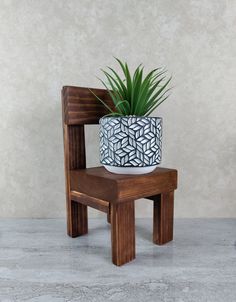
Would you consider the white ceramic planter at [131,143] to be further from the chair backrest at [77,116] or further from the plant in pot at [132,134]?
the chair backrest at [77,116]

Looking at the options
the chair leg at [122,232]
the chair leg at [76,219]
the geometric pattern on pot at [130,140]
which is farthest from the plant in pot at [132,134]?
the chair leg at [76,219]

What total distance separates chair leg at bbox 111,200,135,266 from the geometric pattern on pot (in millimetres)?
118

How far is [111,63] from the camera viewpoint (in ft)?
3.23

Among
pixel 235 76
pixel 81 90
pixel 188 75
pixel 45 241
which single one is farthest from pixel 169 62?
pixel 45 241

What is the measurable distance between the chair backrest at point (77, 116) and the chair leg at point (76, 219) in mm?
102

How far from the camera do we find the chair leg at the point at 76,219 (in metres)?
0.84

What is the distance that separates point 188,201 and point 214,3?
0.78 meters

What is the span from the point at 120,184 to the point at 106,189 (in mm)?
52

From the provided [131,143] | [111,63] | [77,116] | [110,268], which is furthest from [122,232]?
[111,63]

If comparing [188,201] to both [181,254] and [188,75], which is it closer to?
[181,254]

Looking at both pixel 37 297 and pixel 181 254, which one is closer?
pixel 37 297

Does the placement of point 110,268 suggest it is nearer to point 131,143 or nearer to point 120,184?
point 120,184

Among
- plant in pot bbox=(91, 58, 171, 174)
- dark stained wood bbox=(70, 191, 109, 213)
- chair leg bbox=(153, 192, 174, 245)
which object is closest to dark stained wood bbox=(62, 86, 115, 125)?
plant in pot bbox=(91, 58, 171, 174)

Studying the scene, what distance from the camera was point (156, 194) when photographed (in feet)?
2.44
